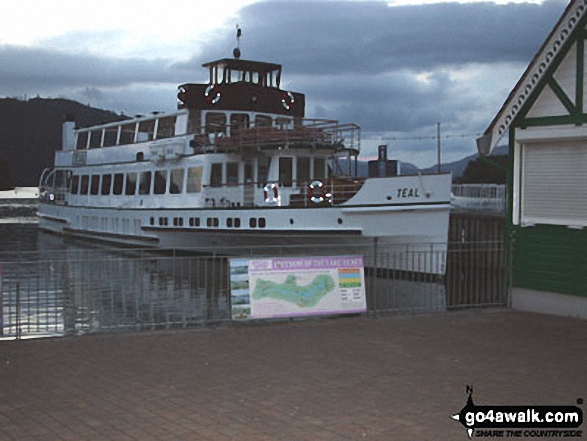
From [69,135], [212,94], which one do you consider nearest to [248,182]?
[212,94]

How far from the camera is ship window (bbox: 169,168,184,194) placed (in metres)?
30.9

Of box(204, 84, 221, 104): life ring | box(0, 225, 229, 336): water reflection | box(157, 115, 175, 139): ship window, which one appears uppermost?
box(204, 84, 221, 104): life ring

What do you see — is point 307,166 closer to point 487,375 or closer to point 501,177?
point 487,375

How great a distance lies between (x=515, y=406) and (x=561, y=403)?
0.51 metres

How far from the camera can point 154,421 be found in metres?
6.94

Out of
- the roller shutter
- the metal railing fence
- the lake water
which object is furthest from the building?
the lake water

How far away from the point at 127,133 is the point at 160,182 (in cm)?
554

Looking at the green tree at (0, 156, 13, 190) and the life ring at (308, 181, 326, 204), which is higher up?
the green tree at (0, 156, 13, 190)

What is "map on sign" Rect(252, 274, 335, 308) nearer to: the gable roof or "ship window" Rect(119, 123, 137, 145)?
the gable roof

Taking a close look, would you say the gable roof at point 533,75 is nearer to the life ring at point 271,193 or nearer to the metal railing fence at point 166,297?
the metal railing fence at point 166,297

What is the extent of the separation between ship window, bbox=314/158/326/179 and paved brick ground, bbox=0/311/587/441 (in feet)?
54.3

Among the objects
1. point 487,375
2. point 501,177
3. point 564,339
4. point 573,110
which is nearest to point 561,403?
point 487,375

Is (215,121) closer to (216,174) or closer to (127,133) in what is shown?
(216,174)

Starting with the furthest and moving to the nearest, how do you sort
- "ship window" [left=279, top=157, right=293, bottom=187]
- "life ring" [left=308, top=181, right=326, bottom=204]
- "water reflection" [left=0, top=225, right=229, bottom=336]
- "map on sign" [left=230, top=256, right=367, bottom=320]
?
"ship window" [left=279, top=157, right=293, bottom=187] → "life ring" [left=308, top=181, right=326, bottom=204] → "water reflection" [left=0, top=225, right=229, bottom=336] → "map on sign" [left=230, top=256, right=367, bottom=320]
